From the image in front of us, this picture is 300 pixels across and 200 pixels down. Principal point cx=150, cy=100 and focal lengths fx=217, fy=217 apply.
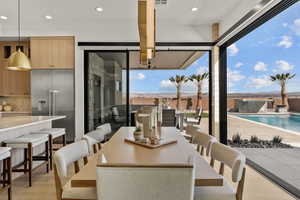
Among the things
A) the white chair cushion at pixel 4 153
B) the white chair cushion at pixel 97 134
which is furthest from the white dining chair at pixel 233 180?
the white chair cushion at pixel 4 153

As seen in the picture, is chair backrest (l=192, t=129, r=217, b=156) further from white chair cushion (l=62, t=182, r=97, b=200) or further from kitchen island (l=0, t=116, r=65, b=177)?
kitchen island (l=0, t=116, r=65, b=177)

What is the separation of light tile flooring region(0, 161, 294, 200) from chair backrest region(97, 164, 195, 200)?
78.0 inches

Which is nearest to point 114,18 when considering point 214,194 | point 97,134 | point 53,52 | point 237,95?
point 53,52

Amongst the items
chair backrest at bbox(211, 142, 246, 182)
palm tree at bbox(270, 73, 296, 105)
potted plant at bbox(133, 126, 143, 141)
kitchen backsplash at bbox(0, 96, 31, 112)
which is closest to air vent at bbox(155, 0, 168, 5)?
palm tree at bbox(270, 73, 296, 105)

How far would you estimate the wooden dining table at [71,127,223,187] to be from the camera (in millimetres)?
1215

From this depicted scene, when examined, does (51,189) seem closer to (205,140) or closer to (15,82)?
(205,140)

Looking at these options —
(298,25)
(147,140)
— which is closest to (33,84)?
(147,140)

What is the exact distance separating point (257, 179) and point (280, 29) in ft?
8.36

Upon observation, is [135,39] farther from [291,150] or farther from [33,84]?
[291,150]

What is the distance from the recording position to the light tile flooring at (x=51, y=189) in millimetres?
2662

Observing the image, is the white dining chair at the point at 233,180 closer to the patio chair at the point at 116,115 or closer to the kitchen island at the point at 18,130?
the kitchen island at the point at 18,130

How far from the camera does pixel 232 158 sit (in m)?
1.62

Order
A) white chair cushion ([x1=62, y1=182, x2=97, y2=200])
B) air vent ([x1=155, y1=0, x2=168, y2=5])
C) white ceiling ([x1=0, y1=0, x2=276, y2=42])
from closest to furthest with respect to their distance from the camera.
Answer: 1. white chair cushion ([x1=62, y1=182, x2=97, y2=200])
2. air vent ([x1=155, y1=0, x2=168, y2=5])
3. white ceiling ([x1=0, y1=0, x2=276, y2=42])

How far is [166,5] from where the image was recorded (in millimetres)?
4426
